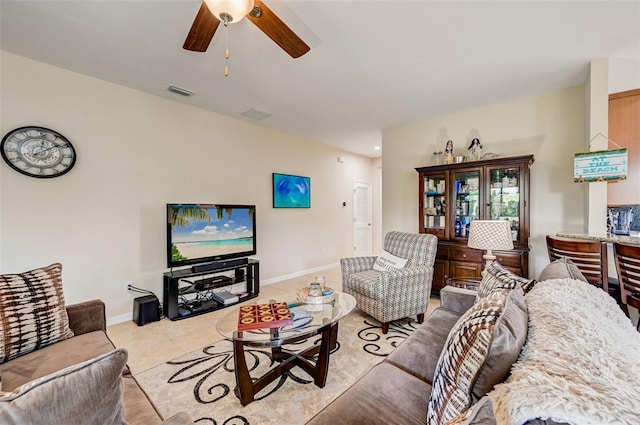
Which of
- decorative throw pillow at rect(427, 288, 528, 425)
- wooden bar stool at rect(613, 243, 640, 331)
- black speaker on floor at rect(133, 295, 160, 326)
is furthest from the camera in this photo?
black speaker on floor at rect(133, 295, 160, 326)

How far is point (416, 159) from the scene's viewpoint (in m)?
4.27

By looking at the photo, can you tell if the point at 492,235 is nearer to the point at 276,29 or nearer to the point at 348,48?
the point at 348,48

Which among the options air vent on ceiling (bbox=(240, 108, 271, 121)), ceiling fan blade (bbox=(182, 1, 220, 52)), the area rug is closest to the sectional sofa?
the area rug

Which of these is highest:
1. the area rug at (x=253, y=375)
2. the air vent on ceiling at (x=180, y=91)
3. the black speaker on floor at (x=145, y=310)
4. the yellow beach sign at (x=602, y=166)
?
the air vent on ceiling at (x=180, y=91)

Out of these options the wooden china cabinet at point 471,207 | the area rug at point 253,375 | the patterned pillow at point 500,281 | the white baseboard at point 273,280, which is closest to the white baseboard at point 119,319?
the white baseboard at point 273,280

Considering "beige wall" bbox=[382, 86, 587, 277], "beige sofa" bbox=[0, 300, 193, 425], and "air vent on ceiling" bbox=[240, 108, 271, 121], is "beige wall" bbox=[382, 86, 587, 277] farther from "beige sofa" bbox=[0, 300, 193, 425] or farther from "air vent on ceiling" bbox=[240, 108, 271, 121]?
"beige sofa" bbox=[0, 300, 193, 425]

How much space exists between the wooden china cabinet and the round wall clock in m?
4.20

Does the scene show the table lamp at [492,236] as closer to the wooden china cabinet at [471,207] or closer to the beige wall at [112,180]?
the wooden china cabinet at [471,207]

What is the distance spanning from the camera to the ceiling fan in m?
1.39

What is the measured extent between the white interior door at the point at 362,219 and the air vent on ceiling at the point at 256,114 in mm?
2951

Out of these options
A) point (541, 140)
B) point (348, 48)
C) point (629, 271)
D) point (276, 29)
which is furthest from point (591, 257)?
point (276, 29)

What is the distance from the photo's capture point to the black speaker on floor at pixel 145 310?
112 inches

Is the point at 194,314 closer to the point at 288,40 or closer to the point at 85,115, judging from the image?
the point at 85,115

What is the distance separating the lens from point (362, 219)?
6.55 metres
